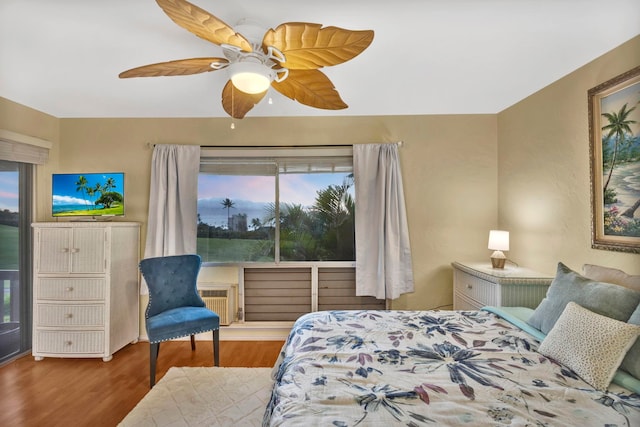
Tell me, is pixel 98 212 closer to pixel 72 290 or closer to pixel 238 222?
pixel 72 290

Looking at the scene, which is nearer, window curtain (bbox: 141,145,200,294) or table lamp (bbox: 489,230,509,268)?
table lamp (bbox: 489,230,509,268)

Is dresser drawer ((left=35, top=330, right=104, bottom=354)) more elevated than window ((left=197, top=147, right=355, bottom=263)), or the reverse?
window ((left=197, top=147, right=355, bottom=263))

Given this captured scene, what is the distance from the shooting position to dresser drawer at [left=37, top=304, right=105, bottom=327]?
110 inches

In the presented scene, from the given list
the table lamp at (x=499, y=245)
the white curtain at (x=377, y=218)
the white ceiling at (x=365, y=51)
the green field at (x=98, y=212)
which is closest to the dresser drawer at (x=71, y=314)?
the green field at (x=98, y=212)

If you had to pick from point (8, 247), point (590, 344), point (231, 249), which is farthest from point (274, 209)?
point (590, 344)

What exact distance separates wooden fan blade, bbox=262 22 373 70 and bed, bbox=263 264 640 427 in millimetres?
1464

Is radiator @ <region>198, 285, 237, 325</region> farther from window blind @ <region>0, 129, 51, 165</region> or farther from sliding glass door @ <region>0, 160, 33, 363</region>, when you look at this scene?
window blind @ <region>0, 129, 51, 165</region>

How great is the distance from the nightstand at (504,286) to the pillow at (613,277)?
0.51 m

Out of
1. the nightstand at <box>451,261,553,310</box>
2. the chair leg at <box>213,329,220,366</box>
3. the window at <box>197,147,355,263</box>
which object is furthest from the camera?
the window at <box>197,147,355,263</box>

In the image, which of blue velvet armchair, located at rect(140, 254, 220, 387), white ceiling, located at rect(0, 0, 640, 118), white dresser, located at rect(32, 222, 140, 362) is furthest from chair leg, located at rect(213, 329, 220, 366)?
white ceiling, located at rect(0, 0, 640, 118)

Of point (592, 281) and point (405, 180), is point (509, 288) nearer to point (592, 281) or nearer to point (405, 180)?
point (592, 281)

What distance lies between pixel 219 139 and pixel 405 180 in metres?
2.10

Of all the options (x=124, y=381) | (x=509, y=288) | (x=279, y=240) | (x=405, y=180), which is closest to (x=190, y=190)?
(x=279, y=240)

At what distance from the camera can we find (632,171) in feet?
5.86
